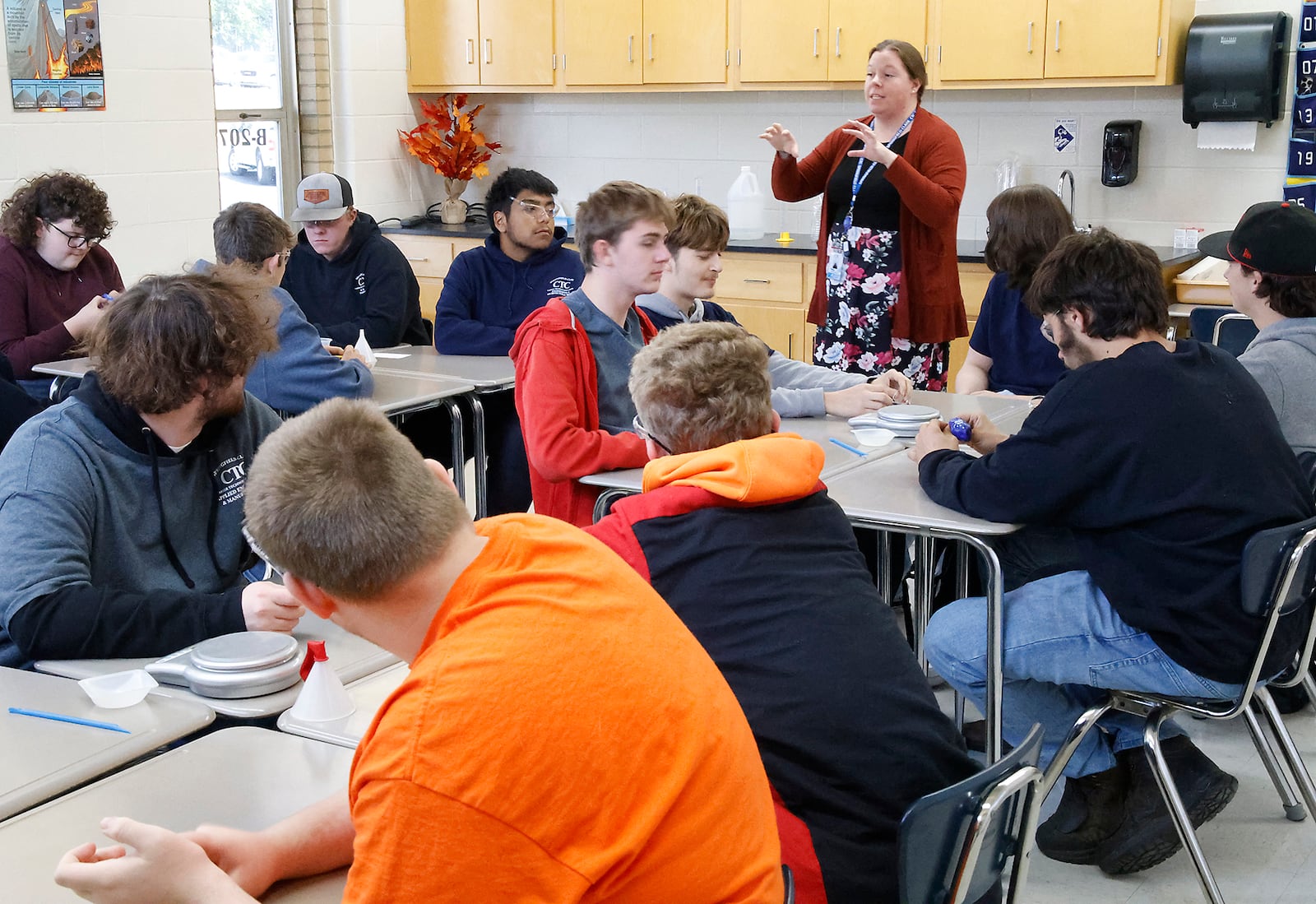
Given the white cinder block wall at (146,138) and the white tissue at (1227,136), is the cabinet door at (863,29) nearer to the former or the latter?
the white tissue at (1227,136)

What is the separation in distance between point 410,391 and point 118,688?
6.73 ft

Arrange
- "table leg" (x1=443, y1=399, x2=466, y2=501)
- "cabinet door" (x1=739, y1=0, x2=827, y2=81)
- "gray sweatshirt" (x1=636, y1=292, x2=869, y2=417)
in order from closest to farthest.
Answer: "gray sweatshirt" (x1=636, y1=292, x2=869, y2=417) → "table leg" (x1=443, y1=399, x2=466, y2=501) → "cabinet door" (x1=739, y1=0, x2=827, y2=81)

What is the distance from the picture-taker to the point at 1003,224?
3.59m

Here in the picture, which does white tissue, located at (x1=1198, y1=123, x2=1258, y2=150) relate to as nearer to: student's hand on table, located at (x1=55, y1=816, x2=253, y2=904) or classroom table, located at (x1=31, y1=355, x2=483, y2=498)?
classroom table, located at (x1=31, y1=355, x2=483, y2=498)

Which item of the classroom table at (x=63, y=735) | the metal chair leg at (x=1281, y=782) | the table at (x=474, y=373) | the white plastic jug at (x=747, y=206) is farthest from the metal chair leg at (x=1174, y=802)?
the white plastic jug at (x=747, y=206)

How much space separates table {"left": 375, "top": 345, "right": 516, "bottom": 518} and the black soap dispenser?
104 inches

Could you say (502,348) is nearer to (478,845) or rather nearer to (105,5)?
(105,5)

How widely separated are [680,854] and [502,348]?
329 cm

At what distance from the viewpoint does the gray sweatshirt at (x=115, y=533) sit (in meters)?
1.84

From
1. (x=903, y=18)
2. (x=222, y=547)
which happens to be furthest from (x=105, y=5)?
(x=222, y=547)

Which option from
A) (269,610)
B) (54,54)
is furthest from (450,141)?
(269,610)

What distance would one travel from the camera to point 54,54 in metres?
5.20

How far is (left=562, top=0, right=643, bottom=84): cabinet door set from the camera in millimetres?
6180

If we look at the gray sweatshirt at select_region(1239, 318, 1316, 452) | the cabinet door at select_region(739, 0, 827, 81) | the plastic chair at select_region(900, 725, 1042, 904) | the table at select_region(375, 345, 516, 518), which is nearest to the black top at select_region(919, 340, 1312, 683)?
the gray sweatshirt at select_region(1239, 318, 1316, 452)
